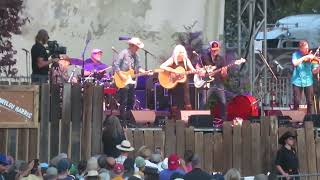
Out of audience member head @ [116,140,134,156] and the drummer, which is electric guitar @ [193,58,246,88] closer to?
the drummer

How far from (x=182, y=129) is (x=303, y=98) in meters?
4.08

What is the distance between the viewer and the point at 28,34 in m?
17.8

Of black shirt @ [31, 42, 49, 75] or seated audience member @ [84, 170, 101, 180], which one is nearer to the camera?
seated audience member @ [84, 170, 101, 180]

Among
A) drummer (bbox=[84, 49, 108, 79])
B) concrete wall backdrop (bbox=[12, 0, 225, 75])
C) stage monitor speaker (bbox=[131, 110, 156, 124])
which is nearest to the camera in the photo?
stage monitor speaker (bbox=[131, 110, 156, 124])

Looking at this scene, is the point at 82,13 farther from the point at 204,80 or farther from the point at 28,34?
the point at 204,80

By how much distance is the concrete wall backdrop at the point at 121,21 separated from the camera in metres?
18.0

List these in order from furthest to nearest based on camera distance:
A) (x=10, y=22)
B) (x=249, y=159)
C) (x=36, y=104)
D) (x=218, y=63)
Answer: (x=10, y=22)
(x=218, y=63)
(x=249, y=159)
(x=36, y=104)

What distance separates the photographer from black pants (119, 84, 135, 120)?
1506 cm

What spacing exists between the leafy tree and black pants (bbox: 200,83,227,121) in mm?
4044

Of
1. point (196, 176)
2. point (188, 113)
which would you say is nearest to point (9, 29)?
point (188, 113)

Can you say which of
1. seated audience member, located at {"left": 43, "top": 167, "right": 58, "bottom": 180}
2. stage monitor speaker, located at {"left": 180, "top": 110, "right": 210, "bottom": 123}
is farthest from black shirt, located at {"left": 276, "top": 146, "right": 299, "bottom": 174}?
seated audience member, located at {"left": 43, "top": 167, "right": 58, "bottom": 180}

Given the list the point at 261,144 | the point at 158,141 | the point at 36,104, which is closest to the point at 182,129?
the point at 158,141

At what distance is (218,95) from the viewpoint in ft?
50.3

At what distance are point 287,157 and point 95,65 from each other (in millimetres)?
5324
